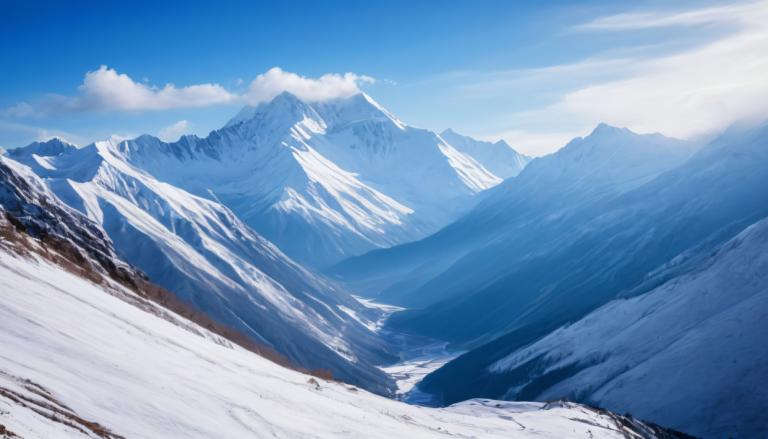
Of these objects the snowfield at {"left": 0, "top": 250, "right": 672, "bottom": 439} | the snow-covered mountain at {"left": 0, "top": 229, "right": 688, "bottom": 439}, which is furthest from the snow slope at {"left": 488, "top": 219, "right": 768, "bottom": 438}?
the snowfield at {"left": 0, "top": 250, "right": 672, "bottom": 439}

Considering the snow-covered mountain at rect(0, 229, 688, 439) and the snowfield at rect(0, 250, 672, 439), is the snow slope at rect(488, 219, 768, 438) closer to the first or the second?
the snow-covered mountain at rect(0, 229, 688, 439)

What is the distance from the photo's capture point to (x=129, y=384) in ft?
116

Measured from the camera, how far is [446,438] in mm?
53875

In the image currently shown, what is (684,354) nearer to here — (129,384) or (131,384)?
(131,384)

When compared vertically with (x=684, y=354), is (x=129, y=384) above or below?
below

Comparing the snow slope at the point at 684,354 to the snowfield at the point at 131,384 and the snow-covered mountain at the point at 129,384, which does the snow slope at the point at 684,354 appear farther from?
the snowfield at the point at 131,384

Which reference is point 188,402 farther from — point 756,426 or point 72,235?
point 756,426

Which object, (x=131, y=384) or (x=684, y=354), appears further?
(x=684, y=354)

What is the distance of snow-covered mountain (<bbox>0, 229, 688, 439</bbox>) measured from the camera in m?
30.1

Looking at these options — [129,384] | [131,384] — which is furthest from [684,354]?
[129,384]

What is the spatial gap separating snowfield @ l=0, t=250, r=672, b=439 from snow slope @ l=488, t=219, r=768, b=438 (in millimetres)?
74976

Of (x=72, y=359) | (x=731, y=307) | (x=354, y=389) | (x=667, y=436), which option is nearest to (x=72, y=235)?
(x=354, y=389)

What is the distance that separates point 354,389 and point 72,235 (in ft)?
153

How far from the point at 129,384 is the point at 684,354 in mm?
130313
